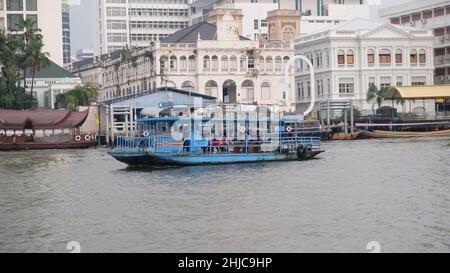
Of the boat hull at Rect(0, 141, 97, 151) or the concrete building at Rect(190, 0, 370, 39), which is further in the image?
the concrete building at Rect(190, 0, 370, 39)

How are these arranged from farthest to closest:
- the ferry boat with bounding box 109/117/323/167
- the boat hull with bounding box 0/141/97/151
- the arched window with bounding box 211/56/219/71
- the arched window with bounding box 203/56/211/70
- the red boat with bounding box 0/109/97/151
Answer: the arched window with bounding box 211/56/219/71 < the arched window with bounding box 203/56/211/70 < the red boat with bounding box 0/109/97/151 < the boat hull with bounding box 0/141/97/151 < the ferry boat with bounding box 109/117/323/167

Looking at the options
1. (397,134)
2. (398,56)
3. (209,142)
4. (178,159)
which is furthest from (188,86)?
(178,159)

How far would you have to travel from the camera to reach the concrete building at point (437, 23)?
137 meters

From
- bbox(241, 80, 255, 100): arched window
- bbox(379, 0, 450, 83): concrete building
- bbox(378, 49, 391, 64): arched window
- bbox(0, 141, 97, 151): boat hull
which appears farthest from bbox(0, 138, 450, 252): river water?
bbox(379, 0, 450, 83): concrete building

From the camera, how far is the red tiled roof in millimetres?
98562

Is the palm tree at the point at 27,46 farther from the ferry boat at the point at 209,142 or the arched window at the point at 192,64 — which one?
the ferry boat at the point at 209,142

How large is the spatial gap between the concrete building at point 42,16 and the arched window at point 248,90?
2778cm

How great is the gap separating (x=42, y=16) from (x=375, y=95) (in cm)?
4644

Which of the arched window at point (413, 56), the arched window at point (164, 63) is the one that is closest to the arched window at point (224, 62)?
the arched window at point (164, 63)

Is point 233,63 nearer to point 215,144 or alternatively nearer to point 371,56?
point 371,56

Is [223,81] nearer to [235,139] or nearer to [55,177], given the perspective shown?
[235,139]

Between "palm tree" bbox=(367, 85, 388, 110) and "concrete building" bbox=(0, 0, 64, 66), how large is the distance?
4362cm

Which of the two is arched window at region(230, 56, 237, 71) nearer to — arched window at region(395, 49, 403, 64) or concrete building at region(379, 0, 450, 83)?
arched window at region(395, 49, 403, 64)
